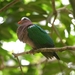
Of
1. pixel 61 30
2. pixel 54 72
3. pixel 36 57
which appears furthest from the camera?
pixel 36 57

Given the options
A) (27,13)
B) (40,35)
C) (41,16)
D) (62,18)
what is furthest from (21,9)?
(40,35)

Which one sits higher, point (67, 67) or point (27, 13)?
point (27, 13)

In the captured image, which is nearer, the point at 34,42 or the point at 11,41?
the point at 34,42

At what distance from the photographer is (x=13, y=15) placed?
1.76 m

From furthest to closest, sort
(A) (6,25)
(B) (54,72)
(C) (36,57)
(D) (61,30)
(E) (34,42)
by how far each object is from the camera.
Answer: (C) (36,57)
(D) (61,30)
(B) (54,72)
(A) (6,25)
(E) (34,42)

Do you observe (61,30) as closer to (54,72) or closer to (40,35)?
(54,72)

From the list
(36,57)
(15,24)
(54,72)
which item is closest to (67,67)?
(54,72)

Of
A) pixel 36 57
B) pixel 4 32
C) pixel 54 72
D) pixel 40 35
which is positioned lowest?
pixel 36 57

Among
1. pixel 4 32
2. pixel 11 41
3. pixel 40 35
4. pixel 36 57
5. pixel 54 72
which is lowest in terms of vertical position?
pixel 36 57

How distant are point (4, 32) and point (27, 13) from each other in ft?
0.79

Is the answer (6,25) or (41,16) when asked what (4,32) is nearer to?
(6,25)

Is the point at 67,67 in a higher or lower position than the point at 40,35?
lower

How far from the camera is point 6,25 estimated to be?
1723mm

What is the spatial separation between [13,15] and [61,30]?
1.48 feet
